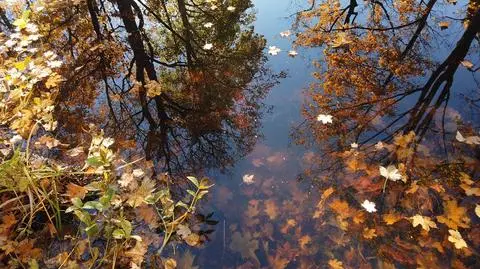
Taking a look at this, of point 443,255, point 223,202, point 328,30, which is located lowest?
point 443,255

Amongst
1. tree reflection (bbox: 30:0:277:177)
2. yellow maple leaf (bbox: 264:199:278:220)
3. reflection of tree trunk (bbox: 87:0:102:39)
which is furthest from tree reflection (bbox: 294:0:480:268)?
reflection of tree trunk (bbox: 87:0:102:39)

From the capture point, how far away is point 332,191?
10.5ft

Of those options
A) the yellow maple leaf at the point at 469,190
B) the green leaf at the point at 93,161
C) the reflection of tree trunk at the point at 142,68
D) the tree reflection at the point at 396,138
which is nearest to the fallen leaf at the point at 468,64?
the tree reflection at the point at 396,138

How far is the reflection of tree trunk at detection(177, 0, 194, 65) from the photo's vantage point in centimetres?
539

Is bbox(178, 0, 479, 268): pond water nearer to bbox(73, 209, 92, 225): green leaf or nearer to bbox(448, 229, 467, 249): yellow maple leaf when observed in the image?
bbox(448, 229, 467, 249): yellow maple leaf

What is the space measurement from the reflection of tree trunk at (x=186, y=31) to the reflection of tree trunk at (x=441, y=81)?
10.3 feet

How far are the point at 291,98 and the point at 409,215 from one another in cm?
215

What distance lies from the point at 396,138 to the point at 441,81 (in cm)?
133

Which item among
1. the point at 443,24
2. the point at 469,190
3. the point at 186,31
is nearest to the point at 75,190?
the point at 469,190

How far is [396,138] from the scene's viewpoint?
3.57 meters

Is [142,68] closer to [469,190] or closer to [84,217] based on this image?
[84,217]

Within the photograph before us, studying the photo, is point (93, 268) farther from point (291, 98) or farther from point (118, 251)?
point (291, 98)

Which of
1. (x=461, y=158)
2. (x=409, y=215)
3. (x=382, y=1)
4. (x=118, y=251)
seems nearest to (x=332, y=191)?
(x=409, y=215)

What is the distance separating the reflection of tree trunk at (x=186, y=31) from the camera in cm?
539
